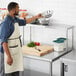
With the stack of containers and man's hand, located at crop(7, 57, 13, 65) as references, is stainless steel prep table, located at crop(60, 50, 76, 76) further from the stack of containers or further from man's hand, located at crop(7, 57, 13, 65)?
man's hand, located at crop(7, 57, 13, 65)

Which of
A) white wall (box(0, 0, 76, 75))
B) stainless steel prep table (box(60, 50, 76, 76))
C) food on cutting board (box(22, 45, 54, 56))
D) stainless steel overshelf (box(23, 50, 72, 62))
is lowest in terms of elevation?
stainless steel prep table (box(60, 50, 76, 76))

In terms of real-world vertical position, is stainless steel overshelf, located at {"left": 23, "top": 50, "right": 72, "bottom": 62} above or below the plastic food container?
below

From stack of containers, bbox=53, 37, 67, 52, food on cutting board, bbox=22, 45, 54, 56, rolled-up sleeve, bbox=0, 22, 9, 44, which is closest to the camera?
rolled-up sleeve, bbox=0, 22, 9, 44

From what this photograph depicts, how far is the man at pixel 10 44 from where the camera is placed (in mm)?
2540

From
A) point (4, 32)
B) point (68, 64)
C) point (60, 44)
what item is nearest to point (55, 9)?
point (60, 44)

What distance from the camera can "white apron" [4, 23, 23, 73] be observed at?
2.61 m

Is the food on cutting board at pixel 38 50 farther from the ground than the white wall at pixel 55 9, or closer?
closer

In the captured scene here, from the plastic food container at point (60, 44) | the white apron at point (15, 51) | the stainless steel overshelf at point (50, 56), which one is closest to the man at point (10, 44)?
the white apron at point (15, 51)

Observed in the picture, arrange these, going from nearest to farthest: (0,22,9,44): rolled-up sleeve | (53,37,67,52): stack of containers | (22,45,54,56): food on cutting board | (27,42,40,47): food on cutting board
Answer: (0,22,9,44): rolled-up sleeve → (22,45,54,56): food on cutting board → (53,37,67,52): stack of containers → (27,42,40,47): food on cutting board

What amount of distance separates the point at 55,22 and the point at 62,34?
6.6 inches

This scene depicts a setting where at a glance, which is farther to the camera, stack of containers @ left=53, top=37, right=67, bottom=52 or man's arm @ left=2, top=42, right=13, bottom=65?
stack of containers @ left=53, top=37, right=67, bottom=52

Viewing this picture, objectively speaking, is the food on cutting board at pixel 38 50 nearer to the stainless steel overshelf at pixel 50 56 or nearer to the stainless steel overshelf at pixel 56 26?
the stainless steel overshelf at pixel 50 56

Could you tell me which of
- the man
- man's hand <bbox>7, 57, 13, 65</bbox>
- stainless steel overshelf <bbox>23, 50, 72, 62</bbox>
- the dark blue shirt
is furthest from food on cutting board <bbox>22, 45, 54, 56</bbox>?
the dark blue shirt

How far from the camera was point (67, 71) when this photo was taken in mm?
2814
